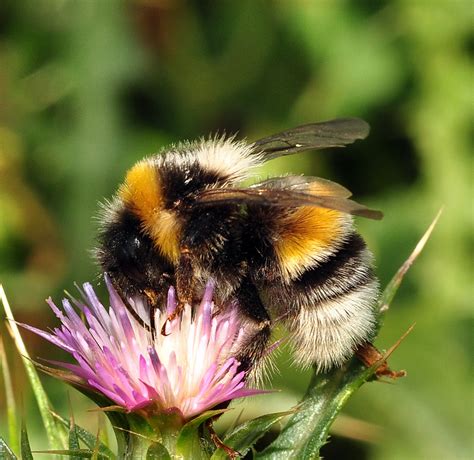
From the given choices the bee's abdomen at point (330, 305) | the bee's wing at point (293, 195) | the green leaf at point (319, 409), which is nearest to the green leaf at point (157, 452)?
the green leaf at point (319, 409)

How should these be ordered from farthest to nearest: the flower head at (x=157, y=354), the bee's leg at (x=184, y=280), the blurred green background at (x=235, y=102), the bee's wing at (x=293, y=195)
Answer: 1. the blurred green background at (x=235, y=102)
2. the bee's leg at (x=184, y=280)
3. the flower head at (x=157, y=354)
4. the bee's wing at (x=293, y=195)

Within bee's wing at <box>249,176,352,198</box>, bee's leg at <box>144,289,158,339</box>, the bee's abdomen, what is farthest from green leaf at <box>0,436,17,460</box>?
bee's wing at <box>249,176,352,198</box>

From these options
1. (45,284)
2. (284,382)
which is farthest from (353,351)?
(45,284)

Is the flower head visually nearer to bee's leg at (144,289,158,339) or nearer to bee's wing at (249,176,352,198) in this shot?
bee's leg at (144,289,158,339)

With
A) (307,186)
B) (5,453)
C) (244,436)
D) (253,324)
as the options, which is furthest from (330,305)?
(5,453)

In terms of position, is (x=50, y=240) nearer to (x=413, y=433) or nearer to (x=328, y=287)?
(x=413, y=433)

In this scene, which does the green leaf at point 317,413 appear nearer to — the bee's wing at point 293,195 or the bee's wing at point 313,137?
the bee's wing at point 293,195

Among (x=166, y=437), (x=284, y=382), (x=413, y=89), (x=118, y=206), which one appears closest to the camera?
(x=166, y=437)
